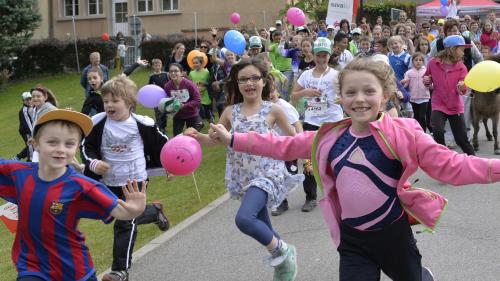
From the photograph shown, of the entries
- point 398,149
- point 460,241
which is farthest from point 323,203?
point 460,241

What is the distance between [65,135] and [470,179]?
222 cm

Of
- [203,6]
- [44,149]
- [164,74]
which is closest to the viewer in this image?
[44,149]

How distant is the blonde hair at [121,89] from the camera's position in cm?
562

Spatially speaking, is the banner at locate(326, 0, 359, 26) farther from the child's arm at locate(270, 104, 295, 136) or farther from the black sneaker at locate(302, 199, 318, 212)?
the child's arm at locate(270, 104, 295, 136)

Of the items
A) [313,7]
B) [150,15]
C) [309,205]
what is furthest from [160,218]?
[150,15]

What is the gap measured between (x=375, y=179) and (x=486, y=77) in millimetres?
2681

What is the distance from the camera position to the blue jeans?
5.20 metres

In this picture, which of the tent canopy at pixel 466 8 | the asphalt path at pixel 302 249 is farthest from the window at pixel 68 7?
the asphalt path at pixel 302 249

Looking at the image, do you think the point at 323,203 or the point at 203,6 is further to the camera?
the point at 203,6

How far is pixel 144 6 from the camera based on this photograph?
3744 cm

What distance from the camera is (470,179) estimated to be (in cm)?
348

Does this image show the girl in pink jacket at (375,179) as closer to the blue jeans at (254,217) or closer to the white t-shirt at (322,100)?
the blue jeans at (254,217)

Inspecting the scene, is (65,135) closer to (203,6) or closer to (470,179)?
(470,179)

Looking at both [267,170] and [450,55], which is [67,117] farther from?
[450,55]
